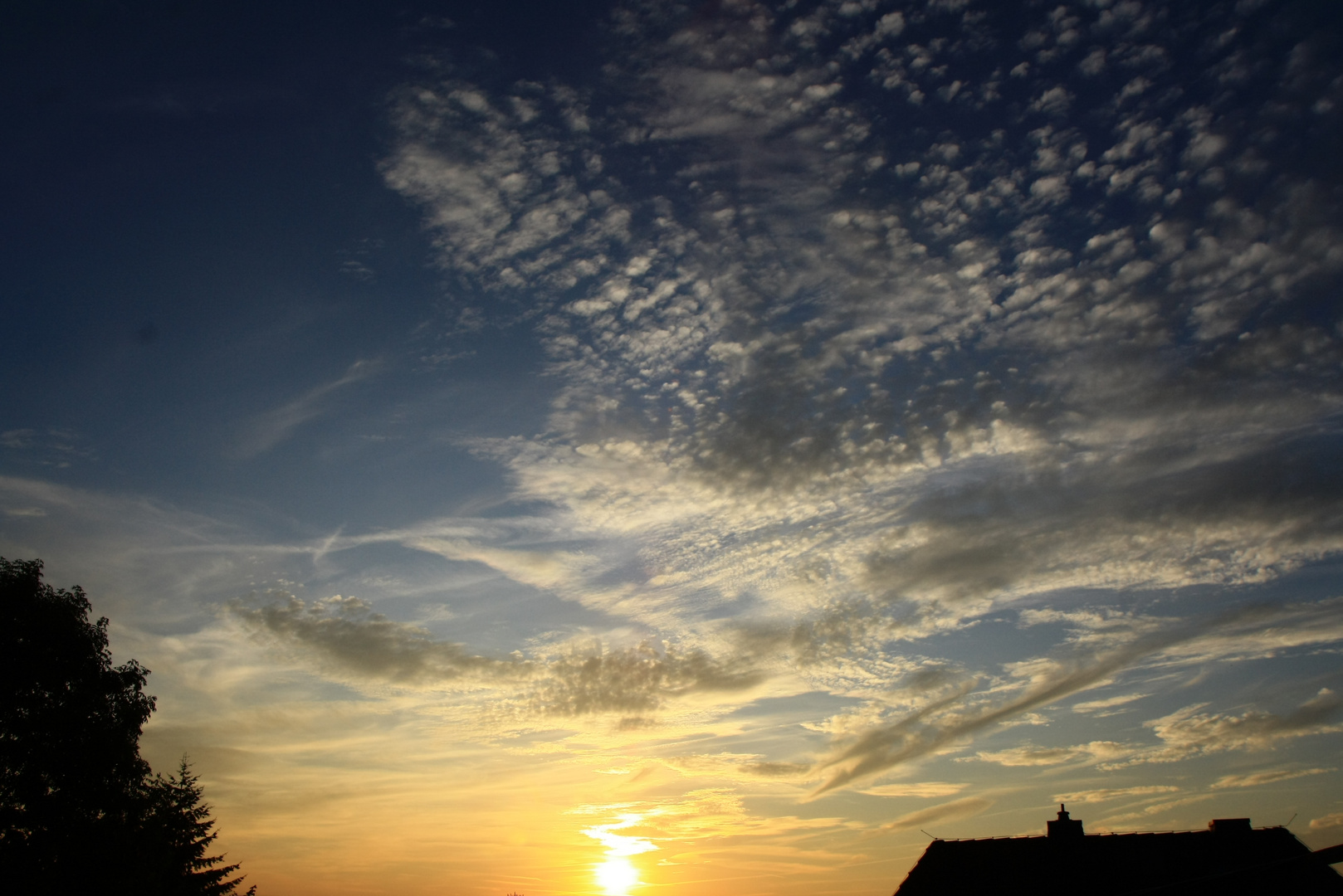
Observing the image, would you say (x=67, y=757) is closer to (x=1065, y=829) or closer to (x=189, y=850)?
(x=189, y=850)

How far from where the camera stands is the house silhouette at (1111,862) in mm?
35594

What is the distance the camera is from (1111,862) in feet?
120

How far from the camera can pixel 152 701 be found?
2655 centimetres

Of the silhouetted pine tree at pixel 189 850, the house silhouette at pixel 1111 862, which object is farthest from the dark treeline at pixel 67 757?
the house silhouette at pixel 1111 862

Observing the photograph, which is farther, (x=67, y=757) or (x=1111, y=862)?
(x=1111, y=862)

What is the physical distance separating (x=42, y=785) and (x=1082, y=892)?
4129 cm

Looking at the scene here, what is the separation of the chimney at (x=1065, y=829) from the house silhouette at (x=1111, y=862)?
0.04 metres

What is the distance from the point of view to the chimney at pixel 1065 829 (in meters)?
38.2

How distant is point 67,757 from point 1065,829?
41849 mm

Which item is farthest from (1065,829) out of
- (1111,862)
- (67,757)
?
(67,757)

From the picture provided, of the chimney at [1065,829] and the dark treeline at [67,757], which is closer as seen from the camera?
the dark treeline at [67,757]

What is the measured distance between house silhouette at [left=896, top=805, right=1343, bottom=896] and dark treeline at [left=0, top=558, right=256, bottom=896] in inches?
1359

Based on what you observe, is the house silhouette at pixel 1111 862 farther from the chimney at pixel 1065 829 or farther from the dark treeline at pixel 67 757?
the dark treeline at pixel 67 757

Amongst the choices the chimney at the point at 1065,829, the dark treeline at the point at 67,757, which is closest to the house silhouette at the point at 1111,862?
the chimney at the point at 1065,829
